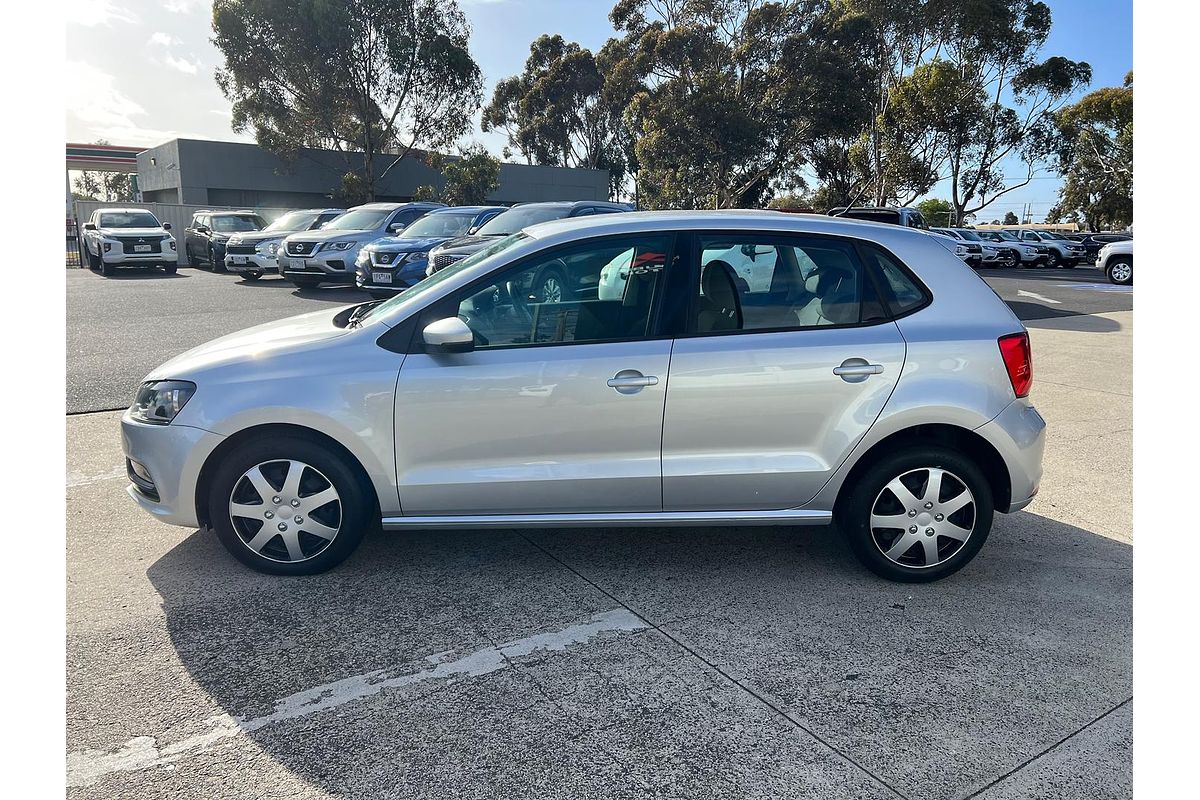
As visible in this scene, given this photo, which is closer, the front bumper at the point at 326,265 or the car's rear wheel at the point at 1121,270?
the front bumper at the point at 326,265

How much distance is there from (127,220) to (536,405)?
23554mm

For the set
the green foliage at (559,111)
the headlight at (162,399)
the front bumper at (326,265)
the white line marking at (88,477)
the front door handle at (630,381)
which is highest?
the green foliage at (559,111)

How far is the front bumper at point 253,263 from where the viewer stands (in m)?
19.8

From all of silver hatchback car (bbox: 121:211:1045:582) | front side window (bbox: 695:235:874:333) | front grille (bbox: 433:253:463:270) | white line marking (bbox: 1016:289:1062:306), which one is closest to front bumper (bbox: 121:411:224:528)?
silver hatchback car (bbox: 121:211:1045:582)

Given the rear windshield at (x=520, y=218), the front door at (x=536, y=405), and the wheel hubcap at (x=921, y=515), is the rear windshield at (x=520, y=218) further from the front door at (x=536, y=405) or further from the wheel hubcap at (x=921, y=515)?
the wheel hubcap at (x=921, y=515)

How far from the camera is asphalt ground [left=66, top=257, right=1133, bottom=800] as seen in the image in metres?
2.66

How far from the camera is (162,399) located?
3846 millimetres

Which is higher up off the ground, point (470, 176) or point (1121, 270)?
point (470, 176)

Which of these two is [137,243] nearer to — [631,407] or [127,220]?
[127,220]

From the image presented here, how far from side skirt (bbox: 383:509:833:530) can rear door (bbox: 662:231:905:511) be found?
0.04 metres

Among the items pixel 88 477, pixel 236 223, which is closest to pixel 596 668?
pixel 88 477

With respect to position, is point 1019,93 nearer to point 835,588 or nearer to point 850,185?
point 850,185

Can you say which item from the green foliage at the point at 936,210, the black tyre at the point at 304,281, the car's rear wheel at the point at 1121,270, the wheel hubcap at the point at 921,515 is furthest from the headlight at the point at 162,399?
the green foliage at the point at 936,210

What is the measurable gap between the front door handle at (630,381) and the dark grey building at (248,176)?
38630 mm
